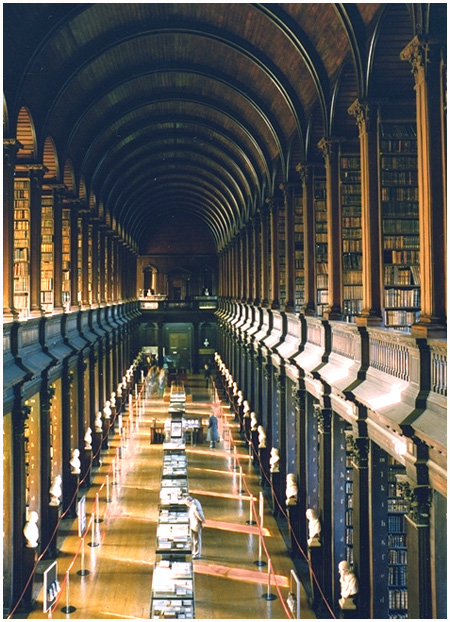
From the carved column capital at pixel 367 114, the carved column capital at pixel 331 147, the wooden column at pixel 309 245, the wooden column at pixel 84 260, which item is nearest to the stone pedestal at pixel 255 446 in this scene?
the wooden column at pixel 84 260

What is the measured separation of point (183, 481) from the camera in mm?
12578

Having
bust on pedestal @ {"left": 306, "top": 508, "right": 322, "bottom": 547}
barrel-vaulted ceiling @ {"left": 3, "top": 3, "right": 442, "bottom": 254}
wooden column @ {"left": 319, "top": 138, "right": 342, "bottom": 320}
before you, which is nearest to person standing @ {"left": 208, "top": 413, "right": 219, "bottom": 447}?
barrel-vaulted ceiling @ {"left": 3, "top": 3, "right": 442, "bottom": 254}

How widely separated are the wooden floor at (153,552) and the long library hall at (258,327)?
59 mm

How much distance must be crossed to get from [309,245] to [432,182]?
6.43 m

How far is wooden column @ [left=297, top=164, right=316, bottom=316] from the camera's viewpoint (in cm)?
1247

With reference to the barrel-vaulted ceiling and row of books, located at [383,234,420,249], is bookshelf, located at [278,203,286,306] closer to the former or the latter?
Result: the barrel-vaulted ceiling

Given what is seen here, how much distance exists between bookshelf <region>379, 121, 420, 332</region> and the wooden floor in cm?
464

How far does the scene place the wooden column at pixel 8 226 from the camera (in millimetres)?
10437

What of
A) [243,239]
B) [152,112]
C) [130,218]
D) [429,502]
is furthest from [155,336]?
[429,502]

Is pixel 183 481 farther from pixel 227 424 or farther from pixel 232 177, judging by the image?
pixel 232 177

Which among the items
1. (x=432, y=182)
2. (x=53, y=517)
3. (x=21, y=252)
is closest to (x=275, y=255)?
(x=21, y=252)

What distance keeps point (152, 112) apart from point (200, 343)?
79.0ft

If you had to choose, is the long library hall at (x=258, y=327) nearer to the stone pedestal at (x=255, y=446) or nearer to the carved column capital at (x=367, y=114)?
the carved column capital at (x=367, y=114)

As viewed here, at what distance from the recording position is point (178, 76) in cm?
1852
